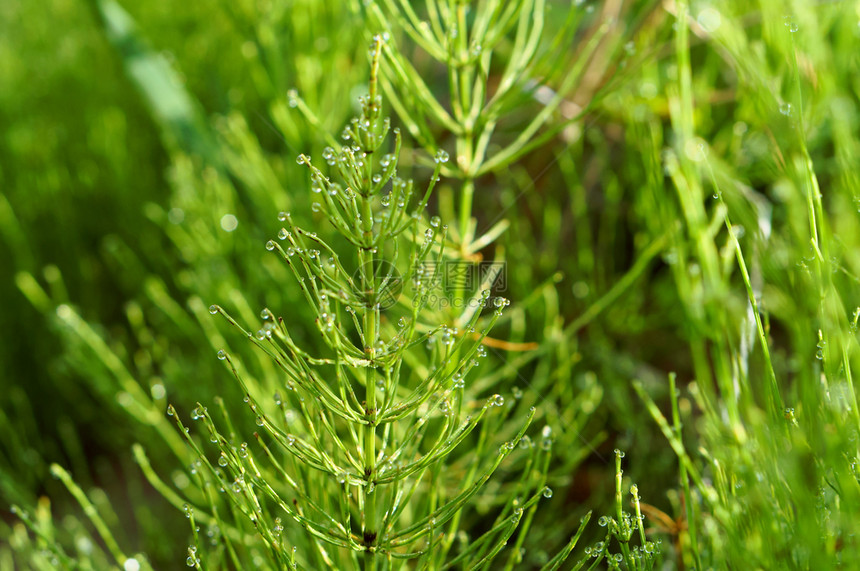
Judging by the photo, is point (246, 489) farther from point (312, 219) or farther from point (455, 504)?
point (312, 219)

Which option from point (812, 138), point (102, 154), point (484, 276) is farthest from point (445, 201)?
point (102, 154)

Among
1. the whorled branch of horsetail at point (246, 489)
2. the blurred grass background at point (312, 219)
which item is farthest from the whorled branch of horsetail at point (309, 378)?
the blurred grass background at point (312, 219)

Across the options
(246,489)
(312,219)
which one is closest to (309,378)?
(246,489)

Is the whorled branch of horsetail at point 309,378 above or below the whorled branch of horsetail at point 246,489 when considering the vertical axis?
above

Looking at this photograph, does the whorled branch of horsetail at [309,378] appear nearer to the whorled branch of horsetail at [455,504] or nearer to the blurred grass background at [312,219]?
the whorled branch of horsetail at [455,504]

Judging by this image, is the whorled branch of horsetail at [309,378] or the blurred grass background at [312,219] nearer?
the whorled branch of horsetail at [309,378]

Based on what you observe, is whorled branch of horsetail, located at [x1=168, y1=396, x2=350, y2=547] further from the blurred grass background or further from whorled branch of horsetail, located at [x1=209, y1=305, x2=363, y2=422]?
the blurred grass background

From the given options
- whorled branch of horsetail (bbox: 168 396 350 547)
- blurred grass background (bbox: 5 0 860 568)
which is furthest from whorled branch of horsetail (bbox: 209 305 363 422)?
blurred grass background (bbox: 5 0 860 568)

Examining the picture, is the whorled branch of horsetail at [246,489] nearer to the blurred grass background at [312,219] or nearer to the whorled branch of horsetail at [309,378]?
the whorled branch of horsetail at [309,378]

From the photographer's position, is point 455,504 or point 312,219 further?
point 312,219
